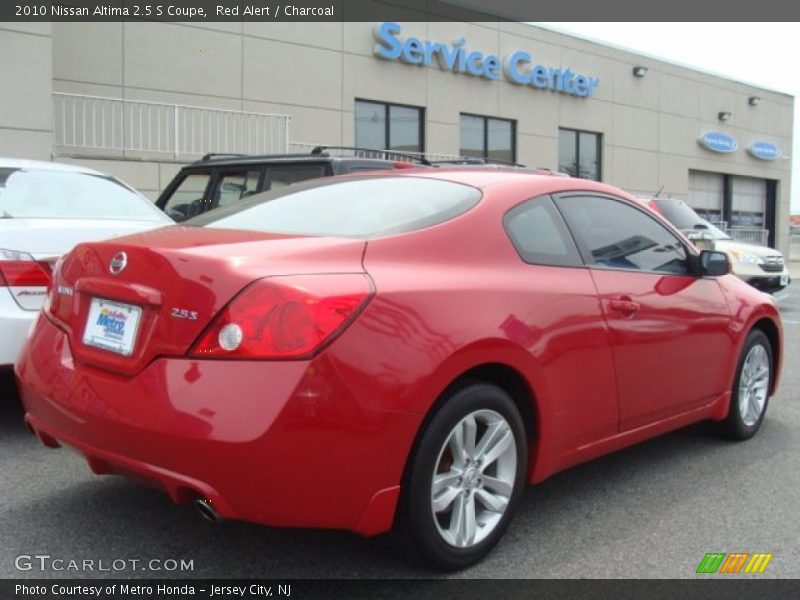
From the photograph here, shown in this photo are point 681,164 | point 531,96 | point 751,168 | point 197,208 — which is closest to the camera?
point 197,208

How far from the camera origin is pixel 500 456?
3070 mm

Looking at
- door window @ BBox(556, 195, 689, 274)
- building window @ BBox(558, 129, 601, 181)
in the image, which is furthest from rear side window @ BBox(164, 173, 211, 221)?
building window @ BBox(558, 129, 601, 181)

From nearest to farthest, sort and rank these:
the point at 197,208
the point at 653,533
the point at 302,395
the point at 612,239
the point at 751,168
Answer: the point at 302,395
the point at 653,533
the point at 612,239
the point at 197,208
the point at 751,168

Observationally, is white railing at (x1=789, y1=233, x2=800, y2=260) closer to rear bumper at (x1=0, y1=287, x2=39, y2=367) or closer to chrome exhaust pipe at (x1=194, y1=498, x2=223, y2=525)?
rear bumper at (x1=0, y1=287, x2=39, y2=367)

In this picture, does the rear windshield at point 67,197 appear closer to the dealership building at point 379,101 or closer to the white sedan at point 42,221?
the white sedan at point 42,221

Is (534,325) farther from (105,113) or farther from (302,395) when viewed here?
(105,113)

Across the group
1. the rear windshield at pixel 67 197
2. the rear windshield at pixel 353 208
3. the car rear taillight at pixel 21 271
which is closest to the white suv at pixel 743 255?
the rear windshield at pixel 67 197

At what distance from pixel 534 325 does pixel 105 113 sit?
12222mm

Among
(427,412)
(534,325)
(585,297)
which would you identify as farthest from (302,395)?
(585,297)

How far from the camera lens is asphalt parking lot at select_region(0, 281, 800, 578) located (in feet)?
9.88

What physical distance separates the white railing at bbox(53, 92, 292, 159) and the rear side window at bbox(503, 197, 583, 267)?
34.6ft
